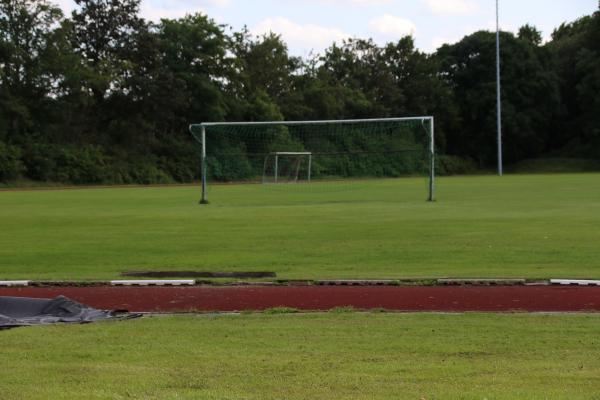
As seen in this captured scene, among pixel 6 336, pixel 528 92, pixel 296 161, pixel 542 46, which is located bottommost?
pixel 6 336

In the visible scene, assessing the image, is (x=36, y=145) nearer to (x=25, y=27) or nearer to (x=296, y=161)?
(x=25, y=27)

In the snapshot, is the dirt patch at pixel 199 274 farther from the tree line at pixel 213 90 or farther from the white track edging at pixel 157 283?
the tree line at pixel 213 90

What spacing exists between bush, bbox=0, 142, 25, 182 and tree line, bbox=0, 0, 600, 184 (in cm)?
9

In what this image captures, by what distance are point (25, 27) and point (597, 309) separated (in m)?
52.1

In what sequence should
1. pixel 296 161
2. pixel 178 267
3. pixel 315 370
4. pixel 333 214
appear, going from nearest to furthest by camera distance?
pixel 315 370 → pixel 178 267 → pixel 333 214 → pixel 296 161

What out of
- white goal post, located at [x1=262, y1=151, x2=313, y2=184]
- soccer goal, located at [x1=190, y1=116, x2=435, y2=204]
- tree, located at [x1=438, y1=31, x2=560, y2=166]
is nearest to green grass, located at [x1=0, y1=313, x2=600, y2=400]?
soccer goal, located at [x1=190, y1=116, x2=435, y2=204]

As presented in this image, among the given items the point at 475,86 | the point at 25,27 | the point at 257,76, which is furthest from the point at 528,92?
the point at 25,27

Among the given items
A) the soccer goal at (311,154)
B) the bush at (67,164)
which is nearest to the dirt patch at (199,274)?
the soccer goal at (311,154)

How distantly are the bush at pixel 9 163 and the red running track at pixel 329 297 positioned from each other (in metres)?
41.6

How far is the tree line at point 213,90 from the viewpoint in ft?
180

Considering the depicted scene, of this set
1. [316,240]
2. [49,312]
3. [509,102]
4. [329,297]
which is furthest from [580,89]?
[49,312]

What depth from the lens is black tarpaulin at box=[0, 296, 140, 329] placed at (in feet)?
27.3

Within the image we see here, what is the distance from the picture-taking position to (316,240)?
16938 mm

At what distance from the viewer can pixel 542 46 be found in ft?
266
